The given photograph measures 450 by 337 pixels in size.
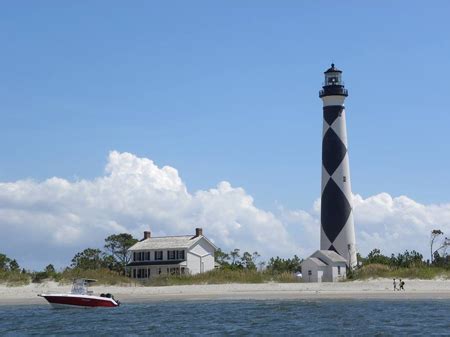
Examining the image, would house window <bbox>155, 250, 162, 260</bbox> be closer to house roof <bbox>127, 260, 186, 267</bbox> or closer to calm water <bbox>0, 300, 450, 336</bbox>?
house roof <bbox>127, 260, 186, 267</bbox>

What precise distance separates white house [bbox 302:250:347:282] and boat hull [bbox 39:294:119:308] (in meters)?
17.3

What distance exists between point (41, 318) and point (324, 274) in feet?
78.8

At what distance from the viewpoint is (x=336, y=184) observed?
61.3m

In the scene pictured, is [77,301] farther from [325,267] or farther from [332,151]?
[332,151]

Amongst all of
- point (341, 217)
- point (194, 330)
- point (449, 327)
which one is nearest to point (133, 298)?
point (341, 217)

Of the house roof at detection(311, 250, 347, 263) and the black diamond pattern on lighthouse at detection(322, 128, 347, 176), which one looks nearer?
the house roof at detection(311, 250, 347, 263)

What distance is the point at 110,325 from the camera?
39.8m

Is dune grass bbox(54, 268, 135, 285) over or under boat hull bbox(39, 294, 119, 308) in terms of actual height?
over

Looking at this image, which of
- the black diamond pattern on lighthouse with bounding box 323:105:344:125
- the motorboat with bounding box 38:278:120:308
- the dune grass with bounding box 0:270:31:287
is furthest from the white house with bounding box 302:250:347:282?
the dune grass with bounding box 0:270:31:287

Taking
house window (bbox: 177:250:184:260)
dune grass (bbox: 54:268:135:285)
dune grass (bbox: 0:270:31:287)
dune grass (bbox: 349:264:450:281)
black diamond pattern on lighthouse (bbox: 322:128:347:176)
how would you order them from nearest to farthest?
1. dune grass (bbox: 349:264:450:281)
2. dune grass (bbox: 0:270:31:287)
3. dune grass (bbox: 54:268:135:285)
4. black diamond pattern on lighthouse (bbox: 322:128:347:176)
5. house window (bbox: 177:250:184:260)

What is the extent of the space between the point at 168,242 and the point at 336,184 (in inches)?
707

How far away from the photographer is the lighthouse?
6109 cm

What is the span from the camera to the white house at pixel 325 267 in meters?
60.3

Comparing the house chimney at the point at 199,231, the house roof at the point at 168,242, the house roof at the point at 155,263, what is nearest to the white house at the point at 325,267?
the house roof at the point at 168,242
